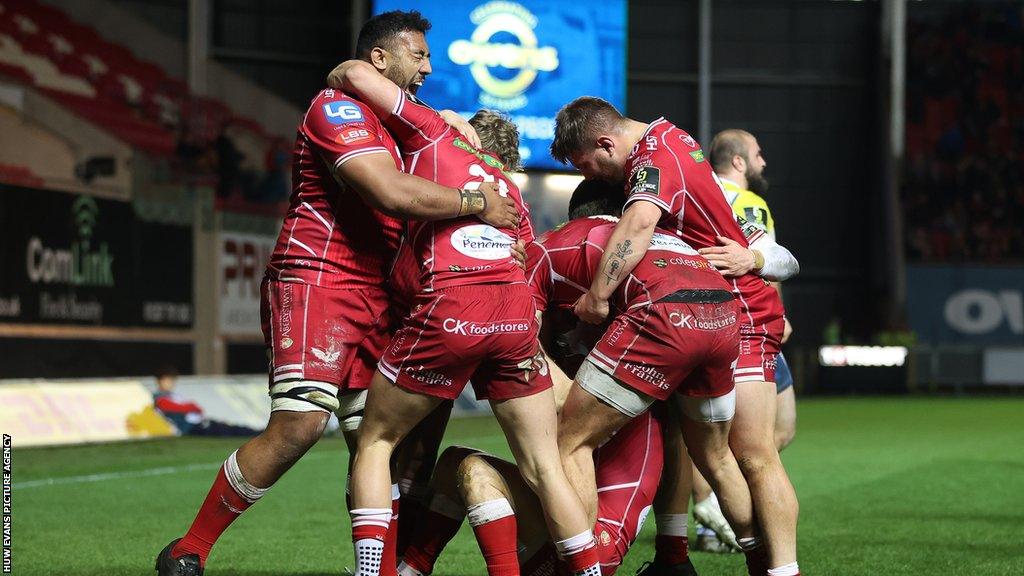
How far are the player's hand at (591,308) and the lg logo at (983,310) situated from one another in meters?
26.6

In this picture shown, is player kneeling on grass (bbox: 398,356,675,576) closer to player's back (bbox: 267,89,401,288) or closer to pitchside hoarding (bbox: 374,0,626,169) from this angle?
player's back (bbox: 267,89,401,288)

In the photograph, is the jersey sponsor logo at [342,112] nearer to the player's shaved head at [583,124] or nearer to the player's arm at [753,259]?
the player's shaved head at [583,124]

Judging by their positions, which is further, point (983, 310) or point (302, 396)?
point (983, 310)

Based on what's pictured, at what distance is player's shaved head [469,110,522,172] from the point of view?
16.6 feet

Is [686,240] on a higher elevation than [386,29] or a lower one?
lower

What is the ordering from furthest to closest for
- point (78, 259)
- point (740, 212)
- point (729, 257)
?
1. point (78, 259)
2. point (740, 212)
3. point (729, 257)

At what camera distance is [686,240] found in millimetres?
4961

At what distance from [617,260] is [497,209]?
464 millimetres

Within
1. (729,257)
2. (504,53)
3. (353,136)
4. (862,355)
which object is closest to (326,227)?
(353,136)

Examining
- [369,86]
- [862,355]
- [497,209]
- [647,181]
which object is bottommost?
[862,355]

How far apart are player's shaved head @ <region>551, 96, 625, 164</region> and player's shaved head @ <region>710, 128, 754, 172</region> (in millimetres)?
1480

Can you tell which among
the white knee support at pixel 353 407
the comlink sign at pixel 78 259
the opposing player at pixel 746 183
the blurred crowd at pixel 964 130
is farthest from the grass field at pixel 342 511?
the blurred crowd at pixel 964 130

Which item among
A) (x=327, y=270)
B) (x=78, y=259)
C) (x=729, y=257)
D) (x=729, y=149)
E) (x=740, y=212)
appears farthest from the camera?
(x=78, y=259)

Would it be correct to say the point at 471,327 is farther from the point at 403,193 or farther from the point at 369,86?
the point at 369,86
